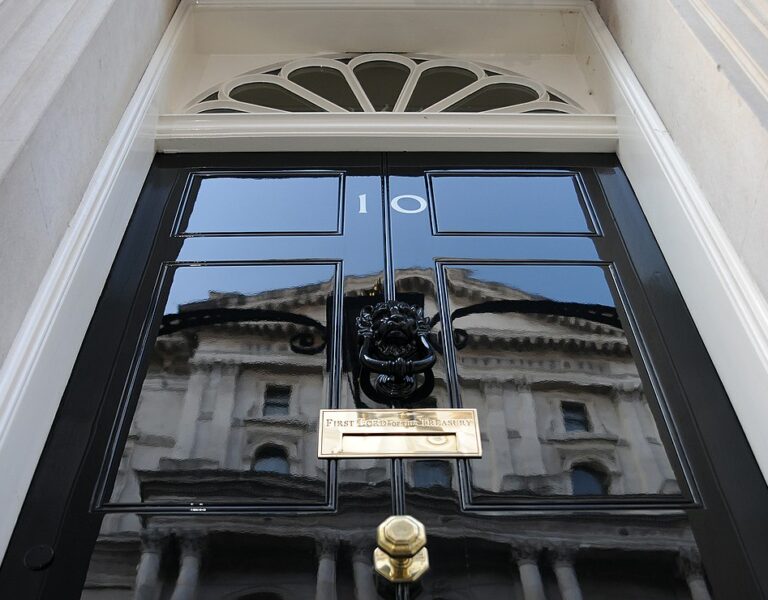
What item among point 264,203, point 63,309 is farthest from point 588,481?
point 264,203

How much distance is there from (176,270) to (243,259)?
249 millimetres

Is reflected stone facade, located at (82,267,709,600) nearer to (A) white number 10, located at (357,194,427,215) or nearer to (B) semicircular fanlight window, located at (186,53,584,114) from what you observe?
(A) white number 10, located at (357,194,427,215)

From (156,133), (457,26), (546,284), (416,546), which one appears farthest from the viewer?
(457,26)

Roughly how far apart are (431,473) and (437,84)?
264 cm

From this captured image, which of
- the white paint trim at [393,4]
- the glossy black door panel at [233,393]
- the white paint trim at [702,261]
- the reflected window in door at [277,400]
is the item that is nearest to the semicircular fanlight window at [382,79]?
the white paint trim at [393,4]

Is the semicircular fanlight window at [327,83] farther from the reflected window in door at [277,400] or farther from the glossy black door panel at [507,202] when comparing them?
the reflected window in door at [277,400]

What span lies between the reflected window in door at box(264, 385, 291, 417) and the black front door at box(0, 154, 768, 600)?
0.01m

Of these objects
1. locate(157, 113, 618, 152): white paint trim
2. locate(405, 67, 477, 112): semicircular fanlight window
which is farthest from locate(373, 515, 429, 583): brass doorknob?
locate(405, 67, 477, 112): semicircular fanlight window

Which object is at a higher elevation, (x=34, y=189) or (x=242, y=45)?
(x=242, y=45)

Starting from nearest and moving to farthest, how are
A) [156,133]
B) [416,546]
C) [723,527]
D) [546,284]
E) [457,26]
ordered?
[416,546], [723,527], [546,284], [156,133], [457,26]

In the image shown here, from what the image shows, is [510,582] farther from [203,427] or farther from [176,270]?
[176,270]

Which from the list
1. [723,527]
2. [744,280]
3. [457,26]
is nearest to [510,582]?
[723,527]

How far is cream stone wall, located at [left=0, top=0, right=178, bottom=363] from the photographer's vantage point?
2.32 metres

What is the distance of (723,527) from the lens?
233 cm
